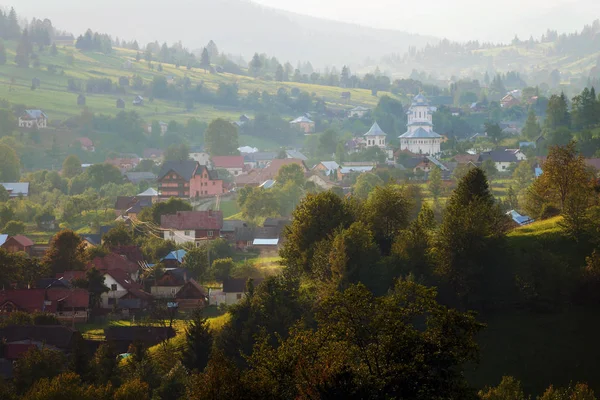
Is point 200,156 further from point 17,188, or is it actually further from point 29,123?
point 17,188

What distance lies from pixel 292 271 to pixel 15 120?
85973 millimetres

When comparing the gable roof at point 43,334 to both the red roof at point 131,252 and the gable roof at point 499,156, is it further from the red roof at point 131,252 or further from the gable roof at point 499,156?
the gable roof at point 499,156

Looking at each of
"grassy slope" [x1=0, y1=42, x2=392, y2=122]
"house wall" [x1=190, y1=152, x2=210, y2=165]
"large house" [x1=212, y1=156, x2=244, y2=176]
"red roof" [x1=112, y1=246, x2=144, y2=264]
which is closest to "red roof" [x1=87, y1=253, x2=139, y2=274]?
"red roof" [x1=112, y1=246, x2=144, y2=264]

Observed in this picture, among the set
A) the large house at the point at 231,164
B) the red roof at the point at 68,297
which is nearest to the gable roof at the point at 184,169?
the large house at the point at 231,164

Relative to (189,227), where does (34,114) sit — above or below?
above

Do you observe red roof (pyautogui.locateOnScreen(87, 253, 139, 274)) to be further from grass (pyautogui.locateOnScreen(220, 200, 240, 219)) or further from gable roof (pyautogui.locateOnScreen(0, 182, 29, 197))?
gable roof (pyautogui.locateOnScreen(0, 182, 29, 197))

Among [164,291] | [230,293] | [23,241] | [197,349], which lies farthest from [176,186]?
[197,349]

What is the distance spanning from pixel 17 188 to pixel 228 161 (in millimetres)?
27095

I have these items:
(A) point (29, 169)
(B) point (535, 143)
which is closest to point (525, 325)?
(B) point (535, 143)

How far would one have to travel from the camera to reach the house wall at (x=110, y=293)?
49.2m

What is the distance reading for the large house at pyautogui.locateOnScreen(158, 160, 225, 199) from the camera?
8756 centimetres

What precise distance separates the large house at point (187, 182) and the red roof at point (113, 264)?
104ft

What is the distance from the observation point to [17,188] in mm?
89562

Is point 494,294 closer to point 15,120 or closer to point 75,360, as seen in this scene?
point 75,360
